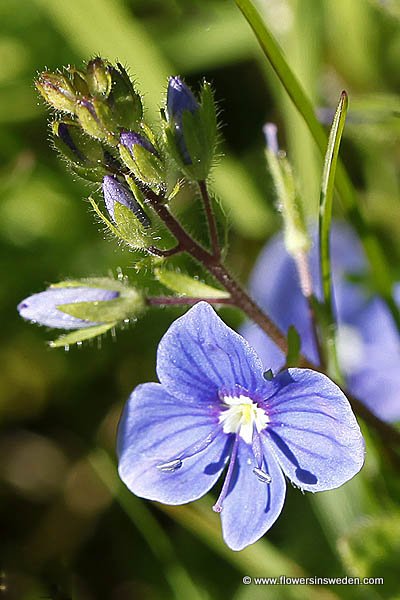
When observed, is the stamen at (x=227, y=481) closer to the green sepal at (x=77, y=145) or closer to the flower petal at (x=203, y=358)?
the flower petal at (x=203, y=358)

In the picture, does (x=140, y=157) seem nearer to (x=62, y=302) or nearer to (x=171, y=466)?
(x=62, y=302)

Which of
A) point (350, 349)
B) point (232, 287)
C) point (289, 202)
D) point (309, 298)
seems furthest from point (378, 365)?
point (232, 287)

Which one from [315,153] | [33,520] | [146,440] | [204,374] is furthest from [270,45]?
[33,520]

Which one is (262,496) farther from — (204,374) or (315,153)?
(315,153)

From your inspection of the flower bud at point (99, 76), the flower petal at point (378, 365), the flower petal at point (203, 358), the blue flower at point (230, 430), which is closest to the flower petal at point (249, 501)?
the blue flower at point (230, 430)

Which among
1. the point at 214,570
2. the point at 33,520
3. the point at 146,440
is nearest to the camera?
the point at 146,440
